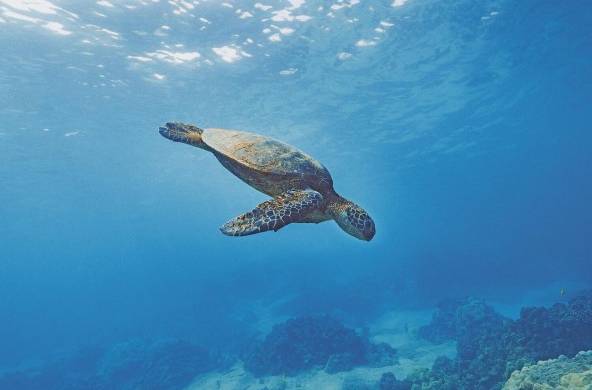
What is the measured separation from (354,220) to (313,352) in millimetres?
13460

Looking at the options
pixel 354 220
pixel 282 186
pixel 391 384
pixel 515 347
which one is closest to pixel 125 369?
pixel 391 384

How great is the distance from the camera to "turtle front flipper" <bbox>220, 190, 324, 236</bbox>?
359 centimetres

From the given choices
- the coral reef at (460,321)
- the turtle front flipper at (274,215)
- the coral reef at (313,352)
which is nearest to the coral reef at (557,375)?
the turtle front flipper at (274,215)

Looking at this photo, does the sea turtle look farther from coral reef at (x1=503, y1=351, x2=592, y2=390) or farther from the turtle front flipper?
coral reef at (x1=503, y1=351, x2=592, y2=390)

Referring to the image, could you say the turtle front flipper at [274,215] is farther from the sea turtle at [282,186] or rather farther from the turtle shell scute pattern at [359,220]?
the turtle shell scute pattern at [359,220]

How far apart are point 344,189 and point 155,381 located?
4914 centimetres

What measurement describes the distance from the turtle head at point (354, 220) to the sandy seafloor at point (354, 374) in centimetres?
1067

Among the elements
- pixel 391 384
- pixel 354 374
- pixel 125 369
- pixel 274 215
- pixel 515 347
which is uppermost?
pixel 125 369

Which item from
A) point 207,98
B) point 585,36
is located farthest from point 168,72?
point 585,36

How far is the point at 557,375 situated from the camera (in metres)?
5.77

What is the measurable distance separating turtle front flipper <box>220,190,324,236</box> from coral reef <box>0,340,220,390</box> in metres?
18.0

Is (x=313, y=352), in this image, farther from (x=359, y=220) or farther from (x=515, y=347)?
(x=359, y=220)

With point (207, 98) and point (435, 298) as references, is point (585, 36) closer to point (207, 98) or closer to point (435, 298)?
point (435, 298)

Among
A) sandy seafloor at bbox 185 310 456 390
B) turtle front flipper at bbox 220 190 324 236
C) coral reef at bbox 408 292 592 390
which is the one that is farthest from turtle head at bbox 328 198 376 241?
sandy seafloor at bbox 185 310 456 390
